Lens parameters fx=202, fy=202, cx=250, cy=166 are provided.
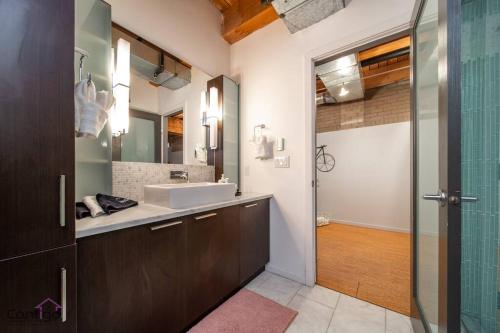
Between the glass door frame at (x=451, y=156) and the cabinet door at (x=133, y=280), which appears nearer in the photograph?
the glass door frame at (x=451, y=156)

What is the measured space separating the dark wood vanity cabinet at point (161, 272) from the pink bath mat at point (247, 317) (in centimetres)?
8

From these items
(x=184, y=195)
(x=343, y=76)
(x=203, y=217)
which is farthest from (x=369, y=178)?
(x=184, y=195)

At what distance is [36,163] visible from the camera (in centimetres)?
69

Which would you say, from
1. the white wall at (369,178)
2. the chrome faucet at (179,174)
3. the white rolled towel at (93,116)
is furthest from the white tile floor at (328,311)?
the white wall at (369,178)

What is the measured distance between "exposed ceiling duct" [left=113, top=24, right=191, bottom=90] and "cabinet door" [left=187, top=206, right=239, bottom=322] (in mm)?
1262

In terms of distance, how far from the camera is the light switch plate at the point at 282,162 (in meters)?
2.02

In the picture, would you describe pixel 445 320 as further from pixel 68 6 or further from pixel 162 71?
pixel 162 71

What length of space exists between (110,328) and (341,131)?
4.46 m

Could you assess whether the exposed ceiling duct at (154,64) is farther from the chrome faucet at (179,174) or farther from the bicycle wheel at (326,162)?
the bicycle wheel at (326,162)

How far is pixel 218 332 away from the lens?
52.3 inches

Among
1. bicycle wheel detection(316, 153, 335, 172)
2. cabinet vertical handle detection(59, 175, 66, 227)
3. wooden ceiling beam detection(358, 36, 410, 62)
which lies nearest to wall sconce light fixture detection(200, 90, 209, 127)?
cabinet vertical handle detection(59, 175, 66, 227)

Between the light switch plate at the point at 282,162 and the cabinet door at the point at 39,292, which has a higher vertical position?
the light switch plate at the point at 282,162

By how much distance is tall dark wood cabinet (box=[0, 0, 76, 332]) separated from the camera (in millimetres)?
636

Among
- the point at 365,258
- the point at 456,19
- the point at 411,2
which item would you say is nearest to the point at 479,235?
the point at 456,19
